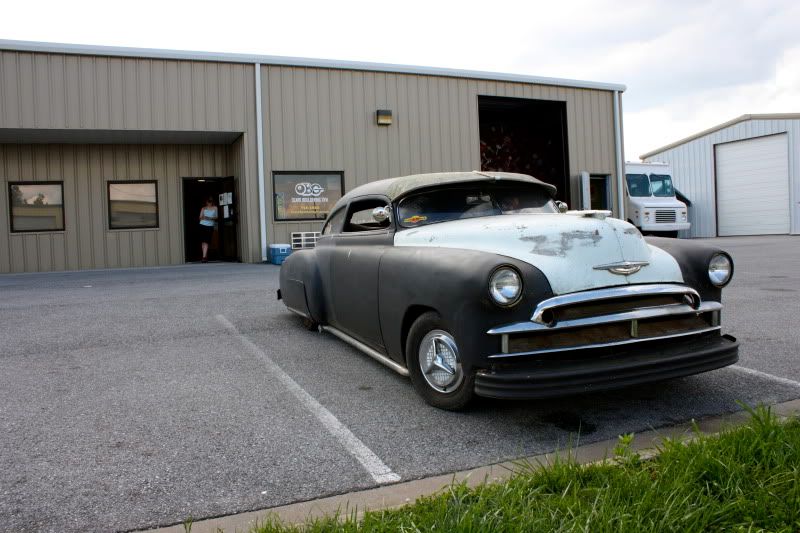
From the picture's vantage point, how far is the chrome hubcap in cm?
315

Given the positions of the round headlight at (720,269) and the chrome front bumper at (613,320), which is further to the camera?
the round headlight at (720,269)

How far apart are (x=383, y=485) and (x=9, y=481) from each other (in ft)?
4.96

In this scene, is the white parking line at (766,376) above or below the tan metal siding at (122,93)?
below

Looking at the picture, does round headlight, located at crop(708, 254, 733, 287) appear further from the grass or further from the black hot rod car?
the grass

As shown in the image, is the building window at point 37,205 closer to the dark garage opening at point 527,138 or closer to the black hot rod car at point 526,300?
the dark garage opening at point 527,138

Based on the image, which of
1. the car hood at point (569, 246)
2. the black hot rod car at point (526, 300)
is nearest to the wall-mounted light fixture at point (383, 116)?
the black hot rod car at point (526, 300)

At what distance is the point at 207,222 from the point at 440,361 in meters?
13.1

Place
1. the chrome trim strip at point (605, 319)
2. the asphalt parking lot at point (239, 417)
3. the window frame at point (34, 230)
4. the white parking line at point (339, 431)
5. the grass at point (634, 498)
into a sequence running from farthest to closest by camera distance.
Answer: the window frame at point (34, 230) → the chrome trim strip at point (605, 319) → the white parking line at point (339, 431) → the asphalt parking lot at point (239, 417) → the grass at point (634, 498)

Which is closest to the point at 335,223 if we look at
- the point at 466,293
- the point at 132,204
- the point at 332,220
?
the point at 332,220

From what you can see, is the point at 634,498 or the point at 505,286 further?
the point at 505,286

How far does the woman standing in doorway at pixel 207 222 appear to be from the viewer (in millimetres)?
15281

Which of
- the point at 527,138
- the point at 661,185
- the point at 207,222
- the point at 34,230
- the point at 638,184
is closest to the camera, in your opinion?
the point at 34,230

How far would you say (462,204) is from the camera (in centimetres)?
412

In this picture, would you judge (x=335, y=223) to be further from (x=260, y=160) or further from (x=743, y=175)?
(x=743, y=175)
